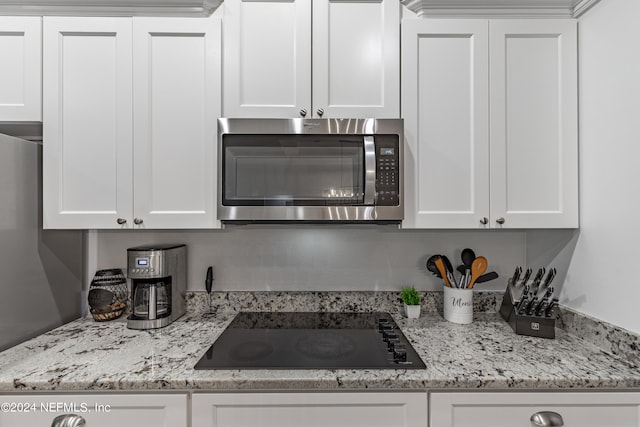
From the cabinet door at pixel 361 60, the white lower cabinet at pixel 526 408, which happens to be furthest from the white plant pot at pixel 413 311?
the cabinet door at pixel 361 60

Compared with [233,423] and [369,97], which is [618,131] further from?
[233,423]

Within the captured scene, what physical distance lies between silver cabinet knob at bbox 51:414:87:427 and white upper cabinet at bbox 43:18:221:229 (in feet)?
2.26

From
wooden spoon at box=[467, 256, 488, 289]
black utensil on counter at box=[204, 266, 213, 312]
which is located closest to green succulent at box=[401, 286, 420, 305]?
wooden spoon at box=[467, 256, 488, 289]

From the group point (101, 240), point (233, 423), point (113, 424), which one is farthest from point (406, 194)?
point (101, 240)

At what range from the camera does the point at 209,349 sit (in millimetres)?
1241

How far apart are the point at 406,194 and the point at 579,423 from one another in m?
0.96

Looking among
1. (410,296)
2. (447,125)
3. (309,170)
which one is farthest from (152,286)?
(447,125)

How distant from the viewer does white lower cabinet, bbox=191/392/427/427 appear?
41.0 inches

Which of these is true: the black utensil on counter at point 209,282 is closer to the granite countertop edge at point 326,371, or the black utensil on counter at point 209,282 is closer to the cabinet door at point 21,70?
the granite countertop edge at point 326,371

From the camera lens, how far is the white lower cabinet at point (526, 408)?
3.45 ft

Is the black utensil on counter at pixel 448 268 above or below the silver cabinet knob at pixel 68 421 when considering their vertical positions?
above

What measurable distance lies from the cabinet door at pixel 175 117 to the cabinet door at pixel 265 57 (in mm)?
64

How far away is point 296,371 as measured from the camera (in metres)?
1.08

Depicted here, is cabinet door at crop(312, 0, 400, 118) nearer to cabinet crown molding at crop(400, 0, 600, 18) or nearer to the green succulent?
cabinet crown molding at crop(400, 0, 600, 18)
